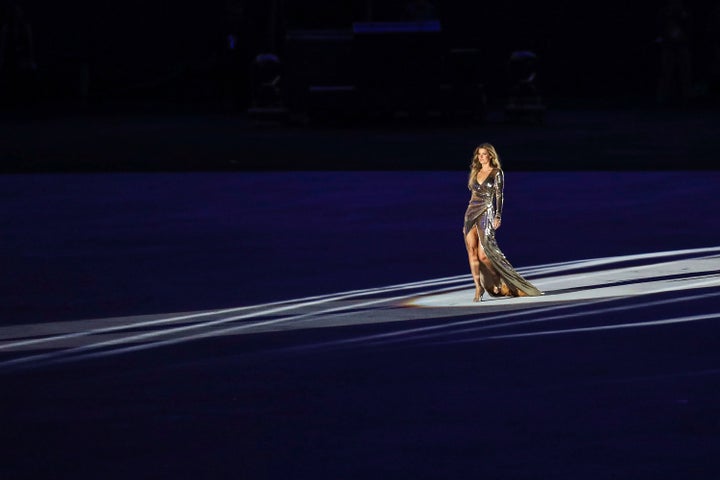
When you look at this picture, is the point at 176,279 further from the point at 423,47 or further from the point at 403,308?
the point at 423,47

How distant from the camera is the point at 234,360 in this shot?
8.10 metres

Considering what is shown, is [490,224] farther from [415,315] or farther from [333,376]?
[333,376]

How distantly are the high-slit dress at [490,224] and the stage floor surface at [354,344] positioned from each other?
0.17m

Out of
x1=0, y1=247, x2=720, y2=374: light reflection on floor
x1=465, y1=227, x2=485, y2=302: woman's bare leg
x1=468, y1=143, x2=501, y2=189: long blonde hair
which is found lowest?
x1=0, y1=247, x2=720, y2=374: light reflection on floor

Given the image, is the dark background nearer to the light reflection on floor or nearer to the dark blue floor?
the dark blue floor

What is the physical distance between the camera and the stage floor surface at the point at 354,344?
6.14 m

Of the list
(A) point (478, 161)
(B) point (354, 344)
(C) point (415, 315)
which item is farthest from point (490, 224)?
(B) point (354, 344)

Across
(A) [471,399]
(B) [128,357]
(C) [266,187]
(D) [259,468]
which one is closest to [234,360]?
(B) [128,357]

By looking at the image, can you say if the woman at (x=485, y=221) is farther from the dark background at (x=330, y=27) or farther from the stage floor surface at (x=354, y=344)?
the dark background at (x=330, y=27)

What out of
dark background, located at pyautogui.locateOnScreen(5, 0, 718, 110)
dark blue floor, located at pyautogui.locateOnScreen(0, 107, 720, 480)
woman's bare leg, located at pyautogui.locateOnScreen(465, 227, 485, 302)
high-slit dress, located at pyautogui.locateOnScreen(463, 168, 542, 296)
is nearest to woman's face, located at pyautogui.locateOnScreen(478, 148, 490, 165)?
high-slit dress, located at pyautogui.locateOnScreen(463, 168, 542, 296)

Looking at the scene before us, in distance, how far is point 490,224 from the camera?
9812 millimetres

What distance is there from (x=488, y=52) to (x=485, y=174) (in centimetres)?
2315

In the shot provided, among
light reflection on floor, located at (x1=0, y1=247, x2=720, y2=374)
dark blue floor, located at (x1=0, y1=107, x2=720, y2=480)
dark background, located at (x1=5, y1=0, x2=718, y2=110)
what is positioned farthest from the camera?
dark background, located at (x1=5, y1=0, x2=718, y2=110)

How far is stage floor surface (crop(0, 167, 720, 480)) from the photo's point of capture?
20.1ft
